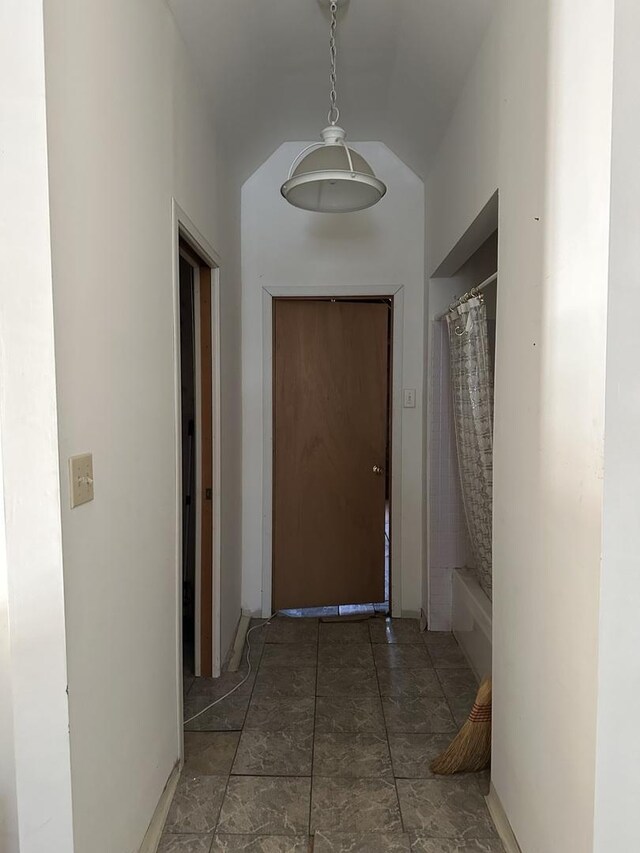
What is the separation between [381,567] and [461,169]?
232 centimetres

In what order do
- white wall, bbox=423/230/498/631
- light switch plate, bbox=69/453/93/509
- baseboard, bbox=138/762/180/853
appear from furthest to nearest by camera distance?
1. white wall, bbox=423/230/498/631
2. baseboard, bbox=138/762/180/853
3. light switch plate, bbox=69/453/93/509

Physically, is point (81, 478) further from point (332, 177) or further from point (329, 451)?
point (329, 451)

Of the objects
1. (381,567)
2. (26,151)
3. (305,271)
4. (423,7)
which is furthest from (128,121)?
(381,567)

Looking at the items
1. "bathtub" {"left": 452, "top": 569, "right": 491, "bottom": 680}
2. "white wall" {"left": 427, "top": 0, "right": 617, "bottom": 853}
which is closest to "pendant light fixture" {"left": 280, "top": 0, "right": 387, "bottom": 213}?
"white wall" {"left": 427, "top": 0, "right": 617, "bottom": 853}

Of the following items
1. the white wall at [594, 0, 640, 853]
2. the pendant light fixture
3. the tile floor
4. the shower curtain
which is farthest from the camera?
the shower curtain

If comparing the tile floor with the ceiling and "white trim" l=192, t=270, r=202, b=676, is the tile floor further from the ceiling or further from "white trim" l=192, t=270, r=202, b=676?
the ceiling

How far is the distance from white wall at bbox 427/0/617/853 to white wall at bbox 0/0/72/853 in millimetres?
1051

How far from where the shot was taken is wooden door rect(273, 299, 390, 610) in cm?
337

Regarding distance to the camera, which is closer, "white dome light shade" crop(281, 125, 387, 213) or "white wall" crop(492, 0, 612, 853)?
"white wall" crop(492, 0, 612, 853)

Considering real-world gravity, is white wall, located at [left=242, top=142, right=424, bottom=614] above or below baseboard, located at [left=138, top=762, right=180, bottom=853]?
above

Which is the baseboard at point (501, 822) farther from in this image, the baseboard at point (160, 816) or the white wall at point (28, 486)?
the white wall at point (28, 486)

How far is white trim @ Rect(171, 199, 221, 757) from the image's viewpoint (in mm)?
1894

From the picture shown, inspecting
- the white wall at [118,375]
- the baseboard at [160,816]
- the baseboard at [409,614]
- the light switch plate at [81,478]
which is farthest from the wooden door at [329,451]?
the light switch plate at [81,478]

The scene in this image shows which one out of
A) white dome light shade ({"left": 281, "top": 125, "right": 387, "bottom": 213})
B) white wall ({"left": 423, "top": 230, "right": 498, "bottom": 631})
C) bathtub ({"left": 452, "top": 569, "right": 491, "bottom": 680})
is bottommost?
bathtub ({"left": 452, "top": 569, "right": 491, "bottom": 680})
